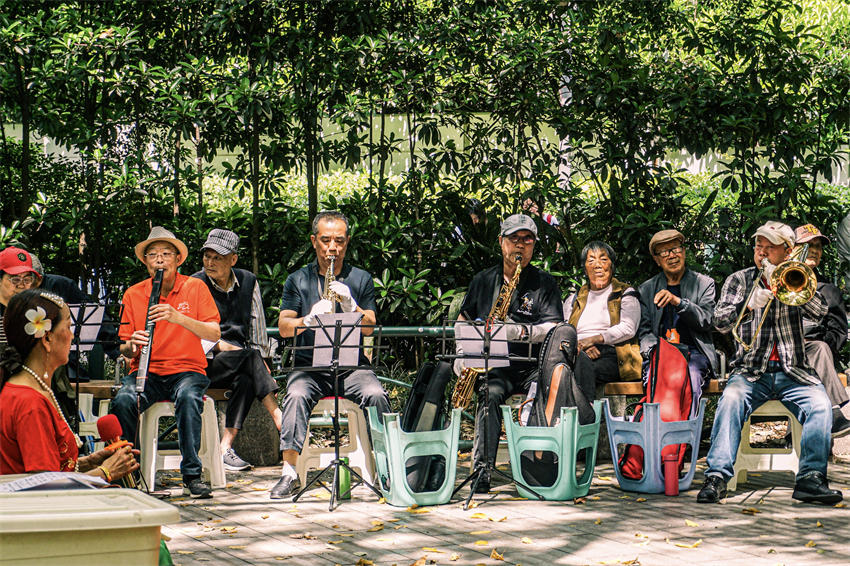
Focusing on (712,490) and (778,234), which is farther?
(778,234)

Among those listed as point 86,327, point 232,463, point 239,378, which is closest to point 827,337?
point 239,378

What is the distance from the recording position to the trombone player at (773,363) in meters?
6.18

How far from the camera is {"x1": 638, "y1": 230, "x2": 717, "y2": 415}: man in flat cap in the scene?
716 cm

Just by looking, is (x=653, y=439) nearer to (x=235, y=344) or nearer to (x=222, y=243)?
(x=235, y=344)

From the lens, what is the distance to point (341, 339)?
20.3 feet

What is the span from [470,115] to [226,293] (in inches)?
127

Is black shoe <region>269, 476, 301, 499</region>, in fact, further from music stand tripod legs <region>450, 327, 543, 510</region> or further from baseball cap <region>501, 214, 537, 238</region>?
baseball cap <region>501, 214, 537, 238</region>

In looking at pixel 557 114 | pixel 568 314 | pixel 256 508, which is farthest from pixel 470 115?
pixel 256 508

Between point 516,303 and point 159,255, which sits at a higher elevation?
point 159,255

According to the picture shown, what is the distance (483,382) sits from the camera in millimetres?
6805

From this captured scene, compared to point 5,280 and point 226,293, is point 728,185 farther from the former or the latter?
point 5,280

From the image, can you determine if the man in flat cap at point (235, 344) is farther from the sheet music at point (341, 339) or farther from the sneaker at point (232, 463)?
the sheet music at point (341, 339)

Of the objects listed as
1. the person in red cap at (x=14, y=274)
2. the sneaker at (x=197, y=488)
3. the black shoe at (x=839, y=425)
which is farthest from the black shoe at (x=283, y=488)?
the black shoe at (x=839, y=425)

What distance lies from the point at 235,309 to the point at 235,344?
257 millimetres
